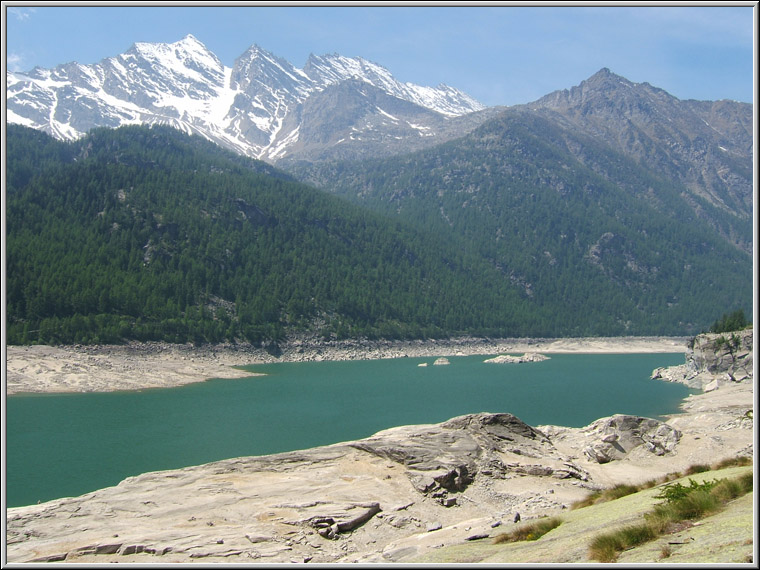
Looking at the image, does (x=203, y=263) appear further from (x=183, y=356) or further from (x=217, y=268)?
(x=183, y=356)

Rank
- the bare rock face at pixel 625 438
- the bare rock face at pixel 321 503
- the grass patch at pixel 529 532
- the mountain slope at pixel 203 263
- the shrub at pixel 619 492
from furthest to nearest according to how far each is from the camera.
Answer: the mountain slope at pixel 203 263
the bare rock face at pixel 625 438
the shrub at pixel 619 492
the bare rock face at pixel 321 503
the grass patch at pixel 529 532

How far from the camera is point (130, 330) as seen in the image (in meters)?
102

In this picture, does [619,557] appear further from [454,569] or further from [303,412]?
[303,412]

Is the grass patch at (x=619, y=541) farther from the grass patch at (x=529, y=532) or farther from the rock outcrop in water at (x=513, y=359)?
the rock outcrop in water at (x=513, y=359)

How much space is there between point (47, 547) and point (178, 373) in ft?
238

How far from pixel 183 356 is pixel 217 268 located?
38980 mm

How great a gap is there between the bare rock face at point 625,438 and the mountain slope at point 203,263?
8260cm

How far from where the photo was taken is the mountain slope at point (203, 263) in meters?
106

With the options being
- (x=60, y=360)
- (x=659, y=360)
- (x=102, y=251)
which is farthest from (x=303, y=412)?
(x=659, y=360)

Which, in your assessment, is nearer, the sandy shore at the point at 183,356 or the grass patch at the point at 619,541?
the grass patch at the point at 619,541

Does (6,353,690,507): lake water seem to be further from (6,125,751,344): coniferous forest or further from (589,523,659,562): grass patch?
(589,523,659,562): grass patch

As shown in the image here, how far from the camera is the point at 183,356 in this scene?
4063 inches

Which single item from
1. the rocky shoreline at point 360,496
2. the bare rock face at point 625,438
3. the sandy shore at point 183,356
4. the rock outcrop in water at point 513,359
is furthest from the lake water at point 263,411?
the rock outcrop in water at point 513,359

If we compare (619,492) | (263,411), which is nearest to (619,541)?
(619,492)
